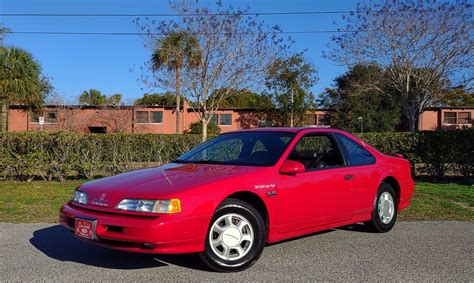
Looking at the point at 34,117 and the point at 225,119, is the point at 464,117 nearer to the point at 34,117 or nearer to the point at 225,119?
the point at 225,119

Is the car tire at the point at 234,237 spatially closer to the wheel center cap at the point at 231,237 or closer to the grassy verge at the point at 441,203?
the wheel center cap at the point at 231,237

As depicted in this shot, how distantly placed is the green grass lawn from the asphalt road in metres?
1.27

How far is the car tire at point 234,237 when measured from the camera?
15.1 ft

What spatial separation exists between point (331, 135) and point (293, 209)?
151 cm

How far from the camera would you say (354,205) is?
603 centimetres

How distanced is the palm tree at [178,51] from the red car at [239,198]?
48.9 feet

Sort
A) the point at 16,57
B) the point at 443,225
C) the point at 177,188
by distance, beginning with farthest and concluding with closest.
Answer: the point at 16,57
the point at 443,225
the point at 177,188

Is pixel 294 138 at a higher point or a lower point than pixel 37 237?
higher

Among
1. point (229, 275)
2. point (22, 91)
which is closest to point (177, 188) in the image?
point (229, 275)

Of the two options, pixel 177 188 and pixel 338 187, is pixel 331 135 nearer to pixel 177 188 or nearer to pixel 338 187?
pixel 338 187

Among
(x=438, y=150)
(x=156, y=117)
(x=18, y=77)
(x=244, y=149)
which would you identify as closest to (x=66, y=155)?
(x=244, y=149)

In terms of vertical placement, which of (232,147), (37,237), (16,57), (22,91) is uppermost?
(16,57)

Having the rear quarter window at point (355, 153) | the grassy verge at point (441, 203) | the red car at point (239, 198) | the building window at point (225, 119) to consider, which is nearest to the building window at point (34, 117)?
the building window at point (225, 119)

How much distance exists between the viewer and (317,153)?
6012 millimetres
